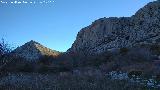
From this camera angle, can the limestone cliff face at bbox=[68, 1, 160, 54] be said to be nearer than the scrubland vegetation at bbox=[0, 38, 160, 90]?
No

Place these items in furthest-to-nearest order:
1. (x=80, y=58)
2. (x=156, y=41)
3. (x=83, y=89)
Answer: (x=156, y=41)
(x=80, y=58)
(x=83, y=89)

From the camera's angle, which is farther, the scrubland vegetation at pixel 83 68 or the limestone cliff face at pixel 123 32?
the limestone cliff face at pixel 123 32

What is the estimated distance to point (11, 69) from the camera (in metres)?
56.0

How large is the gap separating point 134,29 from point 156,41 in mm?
15540

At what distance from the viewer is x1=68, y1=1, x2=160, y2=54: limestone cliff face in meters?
105

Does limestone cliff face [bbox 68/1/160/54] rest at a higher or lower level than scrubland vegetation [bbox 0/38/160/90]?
higher

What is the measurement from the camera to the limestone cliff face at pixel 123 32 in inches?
4133

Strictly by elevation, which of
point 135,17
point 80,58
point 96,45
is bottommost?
point 80,58

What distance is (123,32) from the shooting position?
390 ft

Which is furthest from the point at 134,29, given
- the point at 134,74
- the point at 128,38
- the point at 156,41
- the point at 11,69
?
the point at 134,74

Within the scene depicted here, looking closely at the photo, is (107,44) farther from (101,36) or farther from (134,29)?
(101,36)

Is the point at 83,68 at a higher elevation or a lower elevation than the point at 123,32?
lower

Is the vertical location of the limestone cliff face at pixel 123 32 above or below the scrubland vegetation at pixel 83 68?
above

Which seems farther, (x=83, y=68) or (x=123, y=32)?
(x=123, y=32)
